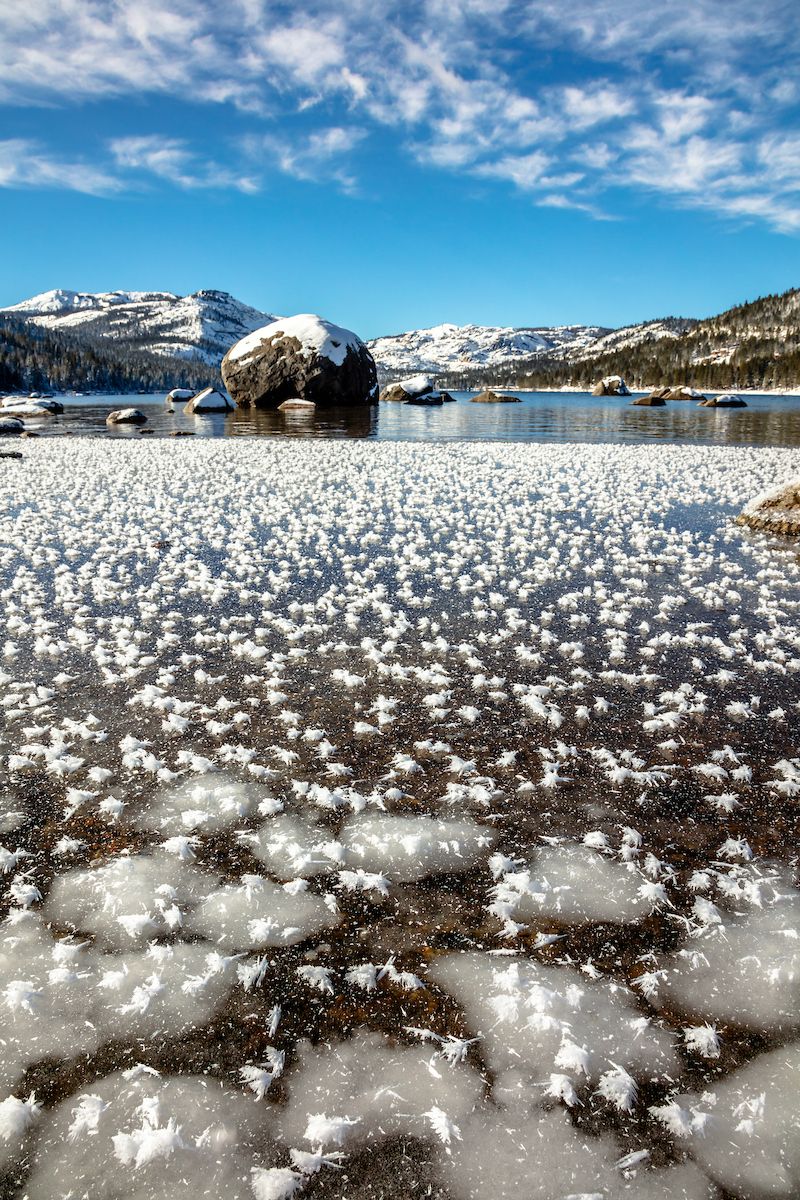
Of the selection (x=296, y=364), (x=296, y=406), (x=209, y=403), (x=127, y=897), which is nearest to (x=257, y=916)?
(x=127, y=897)

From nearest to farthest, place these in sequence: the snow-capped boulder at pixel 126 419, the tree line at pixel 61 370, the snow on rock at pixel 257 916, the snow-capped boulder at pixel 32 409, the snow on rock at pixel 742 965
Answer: the snow on rock at pixel 742 965
the snow on rock at pixel 257 916
the snow-capped boulder at pixel 126 419
the snow-capped boulder at pixel 32 409
the tree line at pixel 61 370

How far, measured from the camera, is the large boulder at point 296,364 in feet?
168

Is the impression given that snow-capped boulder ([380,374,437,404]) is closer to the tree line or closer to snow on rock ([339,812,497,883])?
snow on rock ([339,812,497,883])

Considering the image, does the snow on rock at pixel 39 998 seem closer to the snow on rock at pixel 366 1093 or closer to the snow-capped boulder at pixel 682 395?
the snow on rock at pixel 366 1093

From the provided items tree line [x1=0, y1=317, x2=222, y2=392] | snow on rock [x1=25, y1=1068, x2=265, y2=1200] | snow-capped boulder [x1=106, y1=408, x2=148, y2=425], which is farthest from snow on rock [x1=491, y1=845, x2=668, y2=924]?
tree line [x1=0, y1=317, x2=222, y2=392]

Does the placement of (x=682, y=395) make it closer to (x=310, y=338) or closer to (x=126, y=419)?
(x=310, y=338)

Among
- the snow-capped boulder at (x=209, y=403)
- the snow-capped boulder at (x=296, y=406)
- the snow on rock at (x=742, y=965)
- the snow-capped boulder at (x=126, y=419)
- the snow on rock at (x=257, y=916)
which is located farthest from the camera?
the snow-capped boulder at (x=296, y=406)

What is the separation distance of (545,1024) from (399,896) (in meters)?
0.98

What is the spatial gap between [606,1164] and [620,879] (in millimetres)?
1468

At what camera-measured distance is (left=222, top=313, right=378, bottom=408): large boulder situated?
51.3 meters

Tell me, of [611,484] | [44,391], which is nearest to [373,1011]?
[611,484]

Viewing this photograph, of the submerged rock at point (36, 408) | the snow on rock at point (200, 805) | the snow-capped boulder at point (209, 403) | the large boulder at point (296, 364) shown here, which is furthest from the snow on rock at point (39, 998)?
the submerged rock at point (36, 408)

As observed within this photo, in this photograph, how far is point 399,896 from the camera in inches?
132

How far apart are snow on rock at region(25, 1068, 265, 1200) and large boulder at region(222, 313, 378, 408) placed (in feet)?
175
